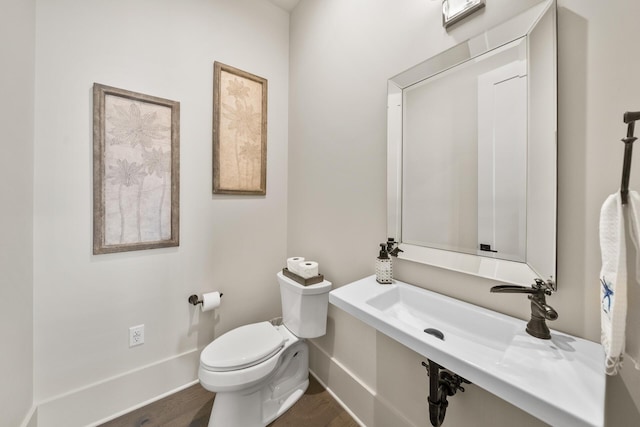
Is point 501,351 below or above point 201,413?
above

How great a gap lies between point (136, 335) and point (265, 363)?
827mm

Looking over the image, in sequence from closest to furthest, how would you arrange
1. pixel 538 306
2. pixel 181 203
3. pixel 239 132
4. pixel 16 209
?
pixel 538 306 < pixel 16 209 < pixel 181 203 < pixel 239 132

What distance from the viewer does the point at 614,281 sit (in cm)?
53

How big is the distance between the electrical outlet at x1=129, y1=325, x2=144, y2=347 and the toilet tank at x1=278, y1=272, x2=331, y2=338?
88 centimetres

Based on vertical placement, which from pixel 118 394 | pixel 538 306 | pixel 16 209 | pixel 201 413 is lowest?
pixel 201 413

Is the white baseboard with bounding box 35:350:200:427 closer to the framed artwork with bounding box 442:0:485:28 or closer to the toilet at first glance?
the toilet

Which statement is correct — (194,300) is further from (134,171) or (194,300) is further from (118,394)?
(134,171)

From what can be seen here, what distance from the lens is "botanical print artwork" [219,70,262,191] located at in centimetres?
167

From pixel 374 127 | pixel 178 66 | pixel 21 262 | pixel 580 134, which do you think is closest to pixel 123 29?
pixel 178 66

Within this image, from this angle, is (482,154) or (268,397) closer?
(482,154)

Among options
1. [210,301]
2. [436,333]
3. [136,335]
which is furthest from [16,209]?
[436,333]

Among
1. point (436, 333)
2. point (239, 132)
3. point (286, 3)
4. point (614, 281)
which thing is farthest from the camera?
point (286, 3)

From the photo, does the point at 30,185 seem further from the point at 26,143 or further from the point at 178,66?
the point at 178,66

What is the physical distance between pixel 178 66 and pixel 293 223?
51.0 inches
